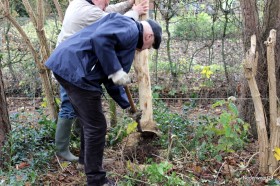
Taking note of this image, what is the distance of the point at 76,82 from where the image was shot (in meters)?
3.55

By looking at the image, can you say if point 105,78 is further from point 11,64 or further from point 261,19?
point 11,64

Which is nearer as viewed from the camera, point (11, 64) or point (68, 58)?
point (68, 58)

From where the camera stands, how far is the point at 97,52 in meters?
3.45

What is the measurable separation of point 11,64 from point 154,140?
12.2 ft

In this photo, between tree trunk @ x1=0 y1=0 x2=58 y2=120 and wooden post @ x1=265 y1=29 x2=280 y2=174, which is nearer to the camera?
wooden post @ x1=265 y1=29 x2=280 y2=174

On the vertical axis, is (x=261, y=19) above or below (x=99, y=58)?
above

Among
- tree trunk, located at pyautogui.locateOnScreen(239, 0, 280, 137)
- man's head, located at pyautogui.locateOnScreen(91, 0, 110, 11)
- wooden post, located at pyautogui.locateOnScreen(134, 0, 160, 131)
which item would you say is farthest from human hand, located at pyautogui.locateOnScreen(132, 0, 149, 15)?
tree trunk, located at pyautogui.locateOnScreen(239, 0, 280, 137)

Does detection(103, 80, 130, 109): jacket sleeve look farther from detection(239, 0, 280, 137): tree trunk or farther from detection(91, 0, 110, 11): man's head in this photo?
detection(239, 0, 280, 137): tree trunk

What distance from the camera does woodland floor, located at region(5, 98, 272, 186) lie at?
417 cm

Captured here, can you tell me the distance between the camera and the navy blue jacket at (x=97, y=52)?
3439 millimetres

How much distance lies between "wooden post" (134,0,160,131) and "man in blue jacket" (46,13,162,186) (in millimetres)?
1263

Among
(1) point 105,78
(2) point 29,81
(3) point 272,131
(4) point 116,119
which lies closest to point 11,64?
(2) point 29,81

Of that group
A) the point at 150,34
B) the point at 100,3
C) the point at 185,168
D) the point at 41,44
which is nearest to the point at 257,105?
the point at 185,168

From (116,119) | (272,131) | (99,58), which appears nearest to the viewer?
(99,58)
